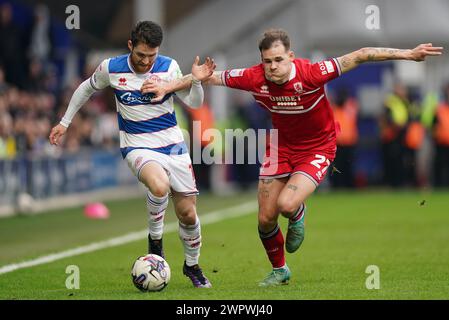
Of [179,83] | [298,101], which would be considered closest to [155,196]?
[179,83]

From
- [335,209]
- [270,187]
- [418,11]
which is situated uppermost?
[418,11]

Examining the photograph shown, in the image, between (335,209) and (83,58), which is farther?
(83,58)

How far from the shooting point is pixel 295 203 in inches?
405

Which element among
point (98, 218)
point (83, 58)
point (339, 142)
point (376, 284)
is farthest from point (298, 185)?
point (83, 58)

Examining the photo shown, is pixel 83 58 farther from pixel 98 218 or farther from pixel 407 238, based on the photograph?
pixel 407 238

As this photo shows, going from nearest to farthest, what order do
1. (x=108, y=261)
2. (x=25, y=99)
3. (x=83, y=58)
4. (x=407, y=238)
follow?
(x=108, y=261) → (x=407, y=238) → (x=25, y=99) → (x=83, y=58)

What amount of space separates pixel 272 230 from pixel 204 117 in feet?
51.0

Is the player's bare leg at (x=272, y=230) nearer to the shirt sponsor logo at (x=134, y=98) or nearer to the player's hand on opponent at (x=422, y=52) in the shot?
the shirt sponsor logo at (x=134, y=98)

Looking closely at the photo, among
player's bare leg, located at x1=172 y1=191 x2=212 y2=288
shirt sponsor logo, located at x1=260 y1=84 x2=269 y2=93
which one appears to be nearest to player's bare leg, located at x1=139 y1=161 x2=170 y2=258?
player's bare leg, located at x1=172 y1=191 x2=212 y2=288

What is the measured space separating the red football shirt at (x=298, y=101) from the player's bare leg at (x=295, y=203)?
1.39ft

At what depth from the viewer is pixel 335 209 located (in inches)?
824

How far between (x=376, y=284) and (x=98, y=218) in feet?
34.1

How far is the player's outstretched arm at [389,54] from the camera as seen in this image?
1007 centimetres

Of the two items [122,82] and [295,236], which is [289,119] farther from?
[122,82]
